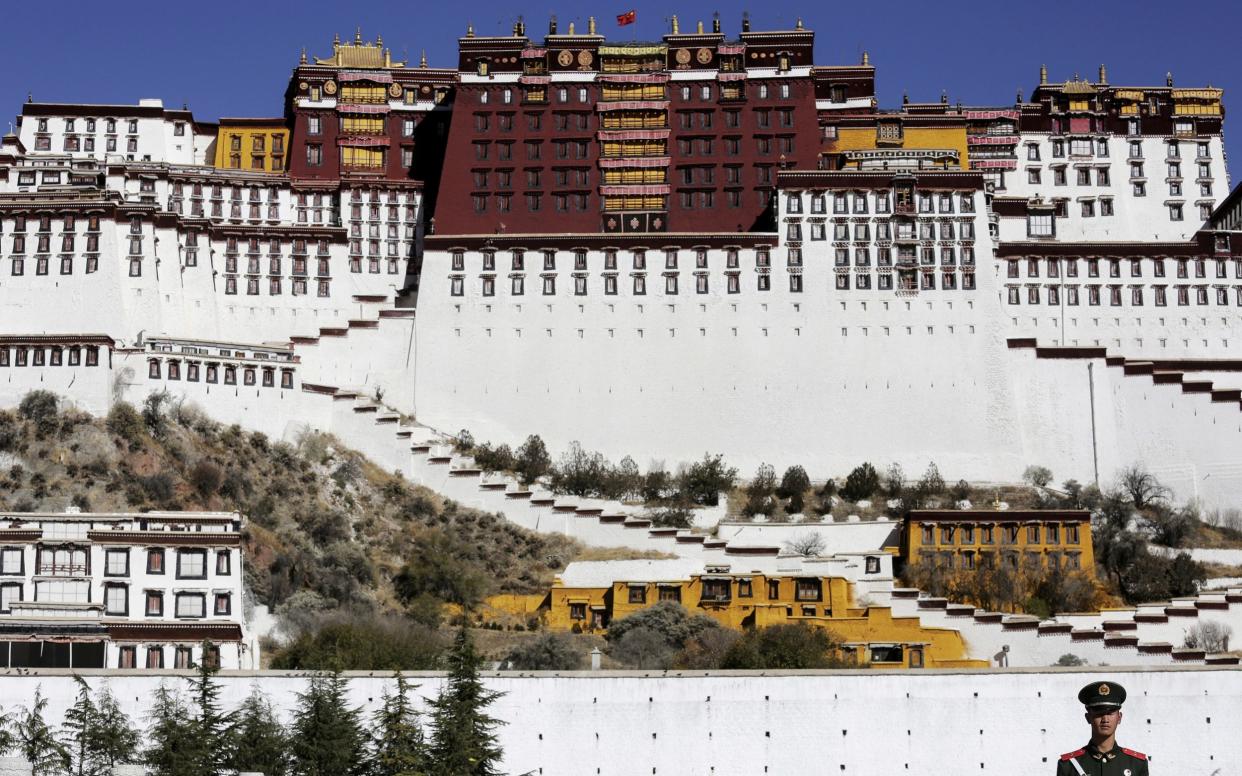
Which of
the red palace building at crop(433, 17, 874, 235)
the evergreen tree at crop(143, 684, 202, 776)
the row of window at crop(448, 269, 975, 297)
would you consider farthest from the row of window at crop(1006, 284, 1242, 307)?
the evergreen tree at crop(143, 684, 202, 776)

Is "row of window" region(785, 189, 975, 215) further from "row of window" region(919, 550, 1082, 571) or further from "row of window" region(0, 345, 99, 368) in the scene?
"row of window" region(0, 345, 99, 368)

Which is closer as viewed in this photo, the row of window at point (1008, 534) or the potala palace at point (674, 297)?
the potala palace at point (674, 297)

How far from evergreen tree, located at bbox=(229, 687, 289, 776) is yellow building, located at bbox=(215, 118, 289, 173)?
57.5 metres

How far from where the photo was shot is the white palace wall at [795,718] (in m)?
47.9

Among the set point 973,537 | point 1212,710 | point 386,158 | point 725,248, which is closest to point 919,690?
point 1212,710

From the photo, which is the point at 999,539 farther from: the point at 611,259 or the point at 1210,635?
the point at 611,259

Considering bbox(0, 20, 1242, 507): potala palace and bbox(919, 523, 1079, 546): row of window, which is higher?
bbox(0, 20, 1242, 507): potala palace

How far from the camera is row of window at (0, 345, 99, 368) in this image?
7581 cm

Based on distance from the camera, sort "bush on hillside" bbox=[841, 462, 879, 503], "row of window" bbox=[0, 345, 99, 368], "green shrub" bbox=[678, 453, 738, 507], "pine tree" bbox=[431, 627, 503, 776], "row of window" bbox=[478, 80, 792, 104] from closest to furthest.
→ "pine tree" bbox=[431, 627, 503, 776]
"row of window" bbox=[0, 345, 99, 368]
"green shrub" bbox=[678, 453, 738, 507]
"bush on hillside" bbox=[841, 462, 879, 503]
"row of window" bbox=[478, 80, 792, 104]

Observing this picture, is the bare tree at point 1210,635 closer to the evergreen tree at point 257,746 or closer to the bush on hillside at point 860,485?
the bush on hillside at point 860,485

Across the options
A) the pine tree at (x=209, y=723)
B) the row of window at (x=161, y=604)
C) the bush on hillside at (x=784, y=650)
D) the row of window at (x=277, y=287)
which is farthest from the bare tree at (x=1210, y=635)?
the row of window at (x=277, y=287)

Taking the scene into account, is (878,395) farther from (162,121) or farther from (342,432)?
(162,121)

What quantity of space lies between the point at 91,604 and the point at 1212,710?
105 ft

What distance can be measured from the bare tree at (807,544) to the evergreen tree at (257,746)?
30.9 meters
